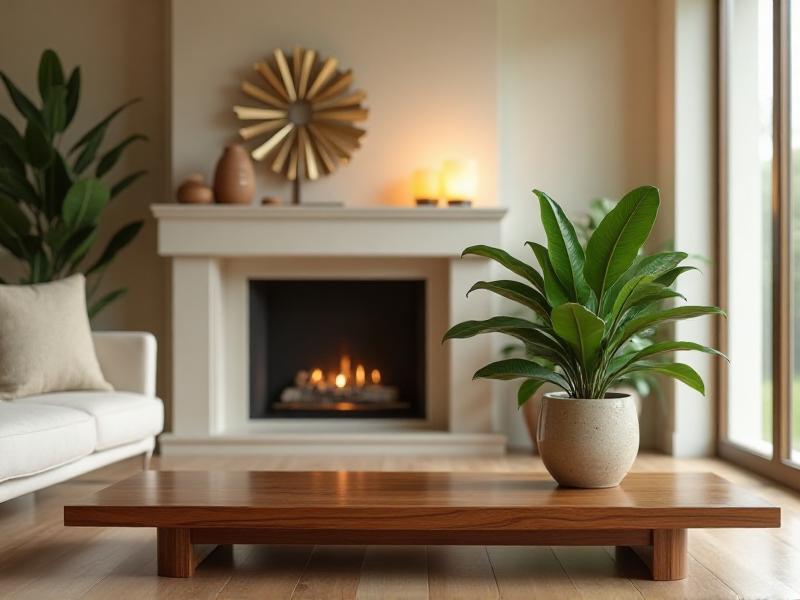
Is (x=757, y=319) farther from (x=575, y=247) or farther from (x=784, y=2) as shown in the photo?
(x=575, y=247)

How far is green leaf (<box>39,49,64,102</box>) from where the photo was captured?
179 inches

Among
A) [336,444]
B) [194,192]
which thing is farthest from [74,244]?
[336,444]

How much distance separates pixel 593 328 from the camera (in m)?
2.44

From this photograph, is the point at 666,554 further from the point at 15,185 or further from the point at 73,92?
the point at 73,92

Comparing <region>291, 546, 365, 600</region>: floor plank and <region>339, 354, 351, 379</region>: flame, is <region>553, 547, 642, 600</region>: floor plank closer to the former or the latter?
<region>291, 546, 365, 600</region>: floor plank

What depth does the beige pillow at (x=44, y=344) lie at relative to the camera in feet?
11.4

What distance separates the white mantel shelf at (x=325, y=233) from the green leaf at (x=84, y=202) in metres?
0.28

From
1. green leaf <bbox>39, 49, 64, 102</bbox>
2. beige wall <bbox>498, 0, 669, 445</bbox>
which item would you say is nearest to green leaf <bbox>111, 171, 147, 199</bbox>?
green leaf <bbox>39, 49, 64, 102</bbox>

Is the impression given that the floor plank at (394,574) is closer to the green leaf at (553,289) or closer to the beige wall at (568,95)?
the green leaf at (553,289)

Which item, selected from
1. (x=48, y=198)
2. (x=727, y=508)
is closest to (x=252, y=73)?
(x=48, y=198)

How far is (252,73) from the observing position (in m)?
4.90

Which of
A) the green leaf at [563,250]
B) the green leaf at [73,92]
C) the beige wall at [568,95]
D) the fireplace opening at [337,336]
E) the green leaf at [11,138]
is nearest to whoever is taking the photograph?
the green leaf at [563,250]

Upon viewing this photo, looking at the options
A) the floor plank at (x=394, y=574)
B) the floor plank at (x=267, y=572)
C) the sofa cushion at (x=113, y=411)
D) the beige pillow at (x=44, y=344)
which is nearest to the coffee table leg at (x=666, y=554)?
the floor plank at (x=394, y=574)

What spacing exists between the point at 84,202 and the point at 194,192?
522 mm
